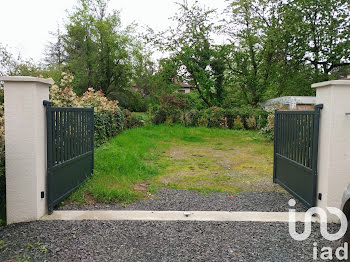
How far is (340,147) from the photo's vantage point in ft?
11.4

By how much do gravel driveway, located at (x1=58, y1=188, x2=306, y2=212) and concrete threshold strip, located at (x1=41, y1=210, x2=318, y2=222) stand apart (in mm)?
217

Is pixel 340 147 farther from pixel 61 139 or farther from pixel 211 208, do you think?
pixel 61 139

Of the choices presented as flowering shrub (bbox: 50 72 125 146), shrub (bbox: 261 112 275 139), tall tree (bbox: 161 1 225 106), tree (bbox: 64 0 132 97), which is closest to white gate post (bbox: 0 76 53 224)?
flowering shrub (bbox: 50 72 125 146)

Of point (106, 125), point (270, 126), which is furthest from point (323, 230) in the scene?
point (270, 126)

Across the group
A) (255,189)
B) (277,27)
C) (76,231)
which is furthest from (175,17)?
(76,231)

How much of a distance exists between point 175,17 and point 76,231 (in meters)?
21.3

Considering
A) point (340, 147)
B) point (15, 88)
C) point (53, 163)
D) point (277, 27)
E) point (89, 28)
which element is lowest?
point (53, 163)

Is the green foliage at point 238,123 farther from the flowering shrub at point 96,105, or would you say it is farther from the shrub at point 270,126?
the flowering shrub at point 96,105

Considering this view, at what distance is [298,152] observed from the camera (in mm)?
4352

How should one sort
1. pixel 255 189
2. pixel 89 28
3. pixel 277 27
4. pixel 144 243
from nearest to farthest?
pixel 144 243
pixel 255 189
pixel 277 27
pixel 89 28

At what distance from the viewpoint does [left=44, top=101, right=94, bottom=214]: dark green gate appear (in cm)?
361

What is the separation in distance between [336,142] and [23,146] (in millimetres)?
3849

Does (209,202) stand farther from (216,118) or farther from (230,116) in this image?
(230,116)

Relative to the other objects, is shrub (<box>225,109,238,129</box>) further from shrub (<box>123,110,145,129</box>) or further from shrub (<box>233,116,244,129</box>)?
shrub (<box>123,110,145,129</box>)
